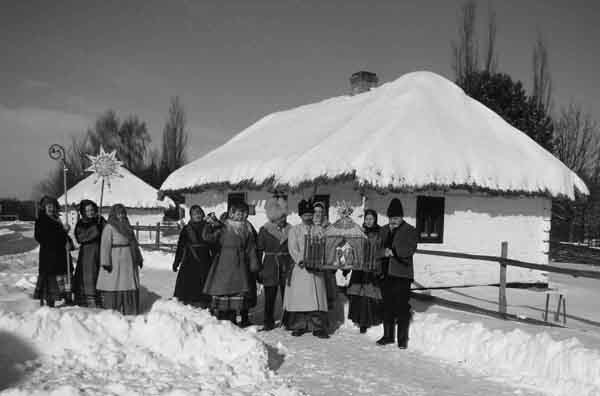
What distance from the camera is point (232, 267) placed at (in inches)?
249

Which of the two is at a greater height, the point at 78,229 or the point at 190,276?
the point at 78,229

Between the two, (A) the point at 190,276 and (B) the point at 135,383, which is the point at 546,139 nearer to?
(A) the point at 190,276

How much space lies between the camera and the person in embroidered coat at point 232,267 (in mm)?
6312

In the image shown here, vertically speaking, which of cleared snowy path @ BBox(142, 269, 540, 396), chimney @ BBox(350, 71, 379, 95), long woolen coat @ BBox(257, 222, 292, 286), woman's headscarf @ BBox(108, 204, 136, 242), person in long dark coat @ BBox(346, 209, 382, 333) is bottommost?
cleared snowy path @ BBox(142, 269, 540, 396)

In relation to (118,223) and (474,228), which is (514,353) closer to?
(118,223)

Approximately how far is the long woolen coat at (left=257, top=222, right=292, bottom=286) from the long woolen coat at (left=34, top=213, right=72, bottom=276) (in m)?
3.18

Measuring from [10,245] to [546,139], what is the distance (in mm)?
23003

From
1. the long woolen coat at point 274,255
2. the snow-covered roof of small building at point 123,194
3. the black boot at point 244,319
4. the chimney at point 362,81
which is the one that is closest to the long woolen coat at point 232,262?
the long woolen coat at point 274,255

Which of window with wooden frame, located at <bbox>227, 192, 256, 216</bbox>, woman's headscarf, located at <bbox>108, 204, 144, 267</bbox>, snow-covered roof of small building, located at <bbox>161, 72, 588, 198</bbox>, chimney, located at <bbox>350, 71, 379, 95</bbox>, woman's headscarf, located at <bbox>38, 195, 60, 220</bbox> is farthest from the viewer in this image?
chimney, located at <bbox>350, 71, 379, 95</bbox>

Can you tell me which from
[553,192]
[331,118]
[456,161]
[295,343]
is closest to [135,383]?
[295,343]

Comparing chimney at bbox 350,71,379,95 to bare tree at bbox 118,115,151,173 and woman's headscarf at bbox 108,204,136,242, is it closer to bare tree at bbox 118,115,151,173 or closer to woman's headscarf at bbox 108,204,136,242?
woman's headscarf at bbox 108,204,136,242

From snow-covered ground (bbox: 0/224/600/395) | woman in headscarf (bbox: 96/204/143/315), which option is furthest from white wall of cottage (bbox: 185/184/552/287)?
woman in headscarf (bbox: 96/204/143/315)

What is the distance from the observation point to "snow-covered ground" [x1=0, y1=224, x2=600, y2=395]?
13.6ft

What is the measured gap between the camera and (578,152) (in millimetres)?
29328
